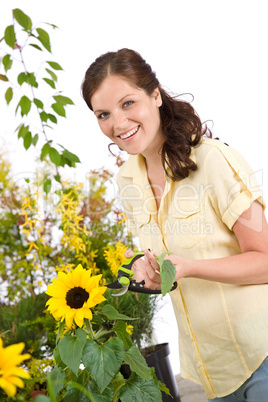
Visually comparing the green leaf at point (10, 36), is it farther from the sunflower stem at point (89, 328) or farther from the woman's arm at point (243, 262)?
the sunflower stem at point (89, 328)

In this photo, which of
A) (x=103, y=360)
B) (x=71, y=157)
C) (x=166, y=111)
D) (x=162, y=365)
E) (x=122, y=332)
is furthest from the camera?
(x=71, y=157)

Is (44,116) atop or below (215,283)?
atop

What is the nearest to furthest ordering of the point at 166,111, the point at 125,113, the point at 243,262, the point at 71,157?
the point at 243,262
the point at 125,113
the point at 166,111
the point at 71,157

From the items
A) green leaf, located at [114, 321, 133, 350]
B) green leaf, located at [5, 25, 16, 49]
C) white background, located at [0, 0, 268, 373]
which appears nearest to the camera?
green leaf, located at [114, 321, 133, 350]

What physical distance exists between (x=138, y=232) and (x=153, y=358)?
19.8 inches

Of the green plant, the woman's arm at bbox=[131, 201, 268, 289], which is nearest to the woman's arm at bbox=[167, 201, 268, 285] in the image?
the woman's arm at bbox=[131, 201, 268, 289]

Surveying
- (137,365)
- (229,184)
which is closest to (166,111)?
(229,184)

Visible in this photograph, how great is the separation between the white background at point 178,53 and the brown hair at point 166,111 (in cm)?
115

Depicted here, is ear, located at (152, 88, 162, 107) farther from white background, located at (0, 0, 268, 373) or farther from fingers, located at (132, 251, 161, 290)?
white background, located at (0, 0, 268, 373)

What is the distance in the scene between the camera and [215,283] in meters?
0.99

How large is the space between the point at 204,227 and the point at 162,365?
2.42 ft

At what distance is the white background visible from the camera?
2.31m

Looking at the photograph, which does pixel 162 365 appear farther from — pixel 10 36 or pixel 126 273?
pixel 10 36

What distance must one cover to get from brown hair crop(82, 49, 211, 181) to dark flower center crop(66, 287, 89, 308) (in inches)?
15.5
